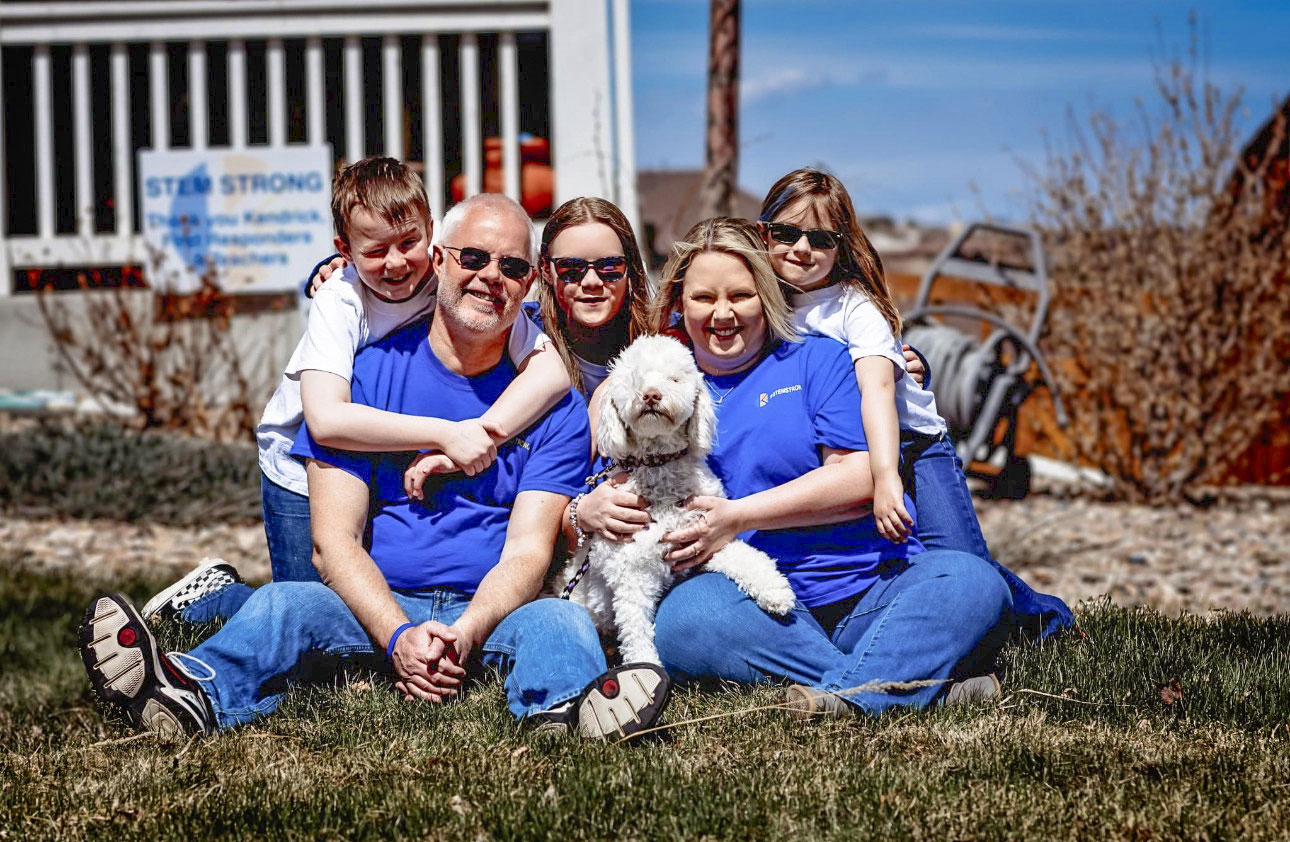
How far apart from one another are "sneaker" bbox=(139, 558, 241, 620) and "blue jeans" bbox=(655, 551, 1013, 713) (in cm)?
155

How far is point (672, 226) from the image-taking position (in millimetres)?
8008

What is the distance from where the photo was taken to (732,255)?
3.47 metres

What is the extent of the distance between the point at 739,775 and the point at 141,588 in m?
3.86

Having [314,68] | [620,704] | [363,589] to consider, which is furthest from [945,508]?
[314,68]

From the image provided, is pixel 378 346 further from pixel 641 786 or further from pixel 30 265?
pixel 30 265

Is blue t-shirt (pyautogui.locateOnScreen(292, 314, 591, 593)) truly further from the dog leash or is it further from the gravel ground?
the gravel ground

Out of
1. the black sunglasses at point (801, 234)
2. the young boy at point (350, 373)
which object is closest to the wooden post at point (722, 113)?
the black sunglasses at point (801, 234)

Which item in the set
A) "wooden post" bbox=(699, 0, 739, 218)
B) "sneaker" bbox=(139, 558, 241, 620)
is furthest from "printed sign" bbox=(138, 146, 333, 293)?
"sneaker" bbox=(139, 558, 241, 620)

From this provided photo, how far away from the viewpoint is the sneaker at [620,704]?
9.61 feet

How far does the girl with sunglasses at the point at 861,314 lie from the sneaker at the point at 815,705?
748 millimetres

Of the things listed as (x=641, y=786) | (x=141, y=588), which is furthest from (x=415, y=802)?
(x=141, y=588)

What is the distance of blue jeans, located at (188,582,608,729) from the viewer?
312 centimetres

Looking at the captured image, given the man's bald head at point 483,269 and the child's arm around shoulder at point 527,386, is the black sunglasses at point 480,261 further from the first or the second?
the child's arm around shoulder at point 527,386

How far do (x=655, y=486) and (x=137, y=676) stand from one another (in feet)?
4.64
